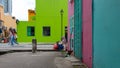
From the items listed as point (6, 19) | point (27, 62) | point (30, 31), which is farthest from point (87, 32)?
point (6, 19)

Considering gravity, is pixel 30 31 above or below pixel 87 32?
above

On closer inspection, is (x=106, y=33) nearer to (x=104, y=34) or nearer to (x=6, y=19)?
(x=104, y=34)

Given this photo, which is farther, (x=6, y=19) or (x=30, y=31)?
(x=6, y=19)

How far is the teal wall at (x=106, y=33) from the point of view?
8.21 meters

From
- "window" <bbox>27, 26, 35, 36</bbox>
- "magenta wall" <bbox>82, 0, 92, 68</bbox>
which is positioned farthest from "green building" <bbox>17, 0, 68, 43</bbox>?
"magenta wall" <bbox>82, 0, 92, 68</bbox>

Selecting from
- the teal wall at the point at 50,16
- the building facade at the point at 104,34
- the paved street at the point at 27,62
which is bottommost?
the paved street at the point at 27,62

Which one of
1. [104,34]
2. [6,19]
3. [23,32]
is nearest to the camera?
[104,34]

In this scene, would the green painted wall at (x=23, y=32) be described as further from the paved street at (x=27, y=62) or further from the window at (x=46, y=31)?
the paved street at (x=27, y=62)

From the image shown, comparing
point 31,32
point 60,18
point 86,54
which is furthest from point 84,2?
point 31,32

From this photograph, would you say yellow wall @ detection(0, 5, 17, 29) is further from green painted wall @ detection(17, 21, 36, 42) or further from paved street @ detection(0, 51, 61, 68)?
paved street @ detection(0, 51, 61, 68)

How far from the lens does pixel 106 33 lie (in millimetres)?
9750

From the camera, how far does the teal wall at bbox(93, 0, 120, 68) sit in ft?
26.9

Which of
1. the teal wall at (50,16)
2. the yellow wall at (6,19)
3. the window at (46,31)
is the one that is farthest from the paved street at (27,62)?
the yellow wall at (6,19)

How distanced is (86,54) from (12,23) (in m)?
64.0
